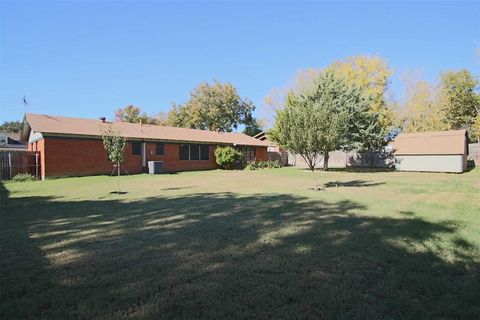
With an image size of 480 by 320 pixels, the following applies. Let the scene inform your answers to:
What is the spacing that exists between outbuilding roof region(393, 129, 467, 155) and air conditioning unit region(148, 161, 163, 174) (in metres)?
20.8

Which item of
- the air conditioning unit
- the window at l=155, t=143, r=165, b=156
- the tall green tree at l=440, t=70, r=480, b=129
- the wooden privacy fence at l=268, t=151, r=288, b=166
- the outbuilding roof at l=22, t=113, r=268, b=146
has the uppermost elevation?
the tall green tree at l=440, t=70, r=480, b=129

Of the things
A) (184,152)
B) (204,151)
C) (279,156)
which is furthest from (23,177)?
(279,156)

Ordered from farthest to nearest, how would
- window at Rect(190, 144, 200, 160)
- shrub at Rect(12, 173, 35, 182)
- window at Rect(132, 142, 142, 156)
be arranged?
1. window at Rect(190, 144, 200, 160)
2. window at Rect(132, 142, 142, 156)
3. shrub at Rect(12, 173, 35, 182)

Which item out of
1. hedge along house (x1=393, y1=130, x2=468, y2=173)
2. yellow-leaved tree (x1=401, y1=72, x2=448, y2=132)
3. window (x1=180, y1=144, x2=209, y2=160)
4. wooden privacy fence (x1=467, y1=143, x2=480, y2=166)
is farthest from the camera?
yellow-leaved tree (x1=401, y1=72, x2=448, y2=132)

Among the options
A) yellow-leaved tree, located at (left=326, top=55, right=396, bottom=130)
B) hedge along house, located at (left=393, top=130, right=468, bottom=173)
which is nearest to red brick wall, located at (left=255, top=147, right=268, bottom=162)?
yellow-leaved tree, located at (left=326, top=55, right=396, bottom=130)

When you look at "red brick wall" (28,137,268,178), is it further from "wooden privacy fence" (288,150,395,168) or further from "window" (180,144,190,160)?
"wooden privacy fence" (288,150,395,168)

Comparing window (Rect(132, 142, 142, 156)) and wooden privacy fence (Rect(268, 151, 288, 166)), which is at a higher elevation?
window (Rect(132, 142, 142, 156))

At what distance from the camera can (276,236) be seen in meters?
6.25

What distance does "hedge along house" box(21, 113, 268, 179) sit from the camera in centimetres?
2152

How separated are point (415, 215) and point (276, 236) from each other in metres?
4.19

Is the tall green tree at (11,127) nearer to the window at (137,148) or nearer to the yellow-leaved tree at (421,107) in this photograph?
the window at (137,148)

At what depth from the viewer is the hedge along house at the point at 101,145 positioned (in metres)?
21.5

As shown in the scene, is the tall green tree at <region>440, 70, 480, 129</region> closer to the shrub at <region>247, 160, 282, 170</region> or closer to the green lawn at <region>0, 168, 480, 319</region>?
the shrub at <region>247, 160, 282, 170</region>

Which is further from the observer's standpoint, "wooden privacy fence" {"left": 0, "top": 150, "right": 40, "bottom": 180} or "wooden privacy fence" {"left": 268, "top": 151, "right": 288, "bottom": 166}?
"wooden privacy fence" {"left": 268, "top": 151, "right": 288, "bottom": 166}
